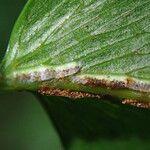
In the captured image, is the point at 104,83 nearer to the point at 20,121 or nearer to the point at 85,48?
the point at 85,48

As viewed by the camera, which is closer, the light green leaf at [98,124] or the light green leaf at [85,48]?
the light green leaf at [85,48]

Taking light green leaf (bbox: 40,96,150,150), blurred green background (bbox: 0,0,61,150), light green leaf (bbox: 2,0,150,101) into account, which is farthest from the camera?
blurred green background (bbox: 0,0,61,150)

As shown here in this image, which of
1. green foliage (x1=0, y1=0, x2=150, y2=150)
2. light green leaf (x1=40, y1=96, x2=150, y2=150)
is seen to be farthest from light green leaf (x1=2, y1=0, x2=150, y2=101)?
light green leaf (x1=40, y1=96, x2=150, y2=150)

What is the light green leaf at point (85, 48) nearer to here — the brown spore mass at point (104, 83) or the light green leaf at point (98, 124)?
the brown spore mass at point (104, 83)

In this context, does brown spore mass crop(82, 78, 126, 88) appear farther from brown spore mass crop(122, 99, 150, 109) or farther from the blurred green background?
the blurred green background

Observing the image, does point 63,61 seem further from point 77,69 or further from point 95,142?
point 95,142

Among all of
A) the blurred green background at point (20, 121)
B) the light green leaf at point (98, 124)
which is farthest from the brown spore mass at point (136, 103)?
the blurred green background at point (20, 121)

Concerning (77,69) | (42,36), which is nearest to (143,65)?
(77,69)
